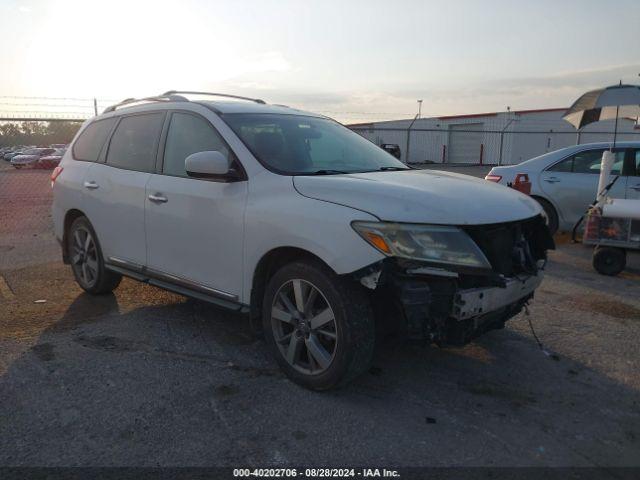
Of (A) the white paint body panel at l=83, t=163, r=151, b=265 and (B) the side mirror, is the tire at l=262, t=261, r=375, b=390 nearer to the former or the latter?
(B) the side mirror

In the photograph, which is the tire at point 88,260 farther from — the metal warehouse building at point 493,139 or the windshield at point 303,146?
the metal warehouse building at point 493,139

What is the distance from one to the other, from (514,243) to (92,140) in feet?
13.5

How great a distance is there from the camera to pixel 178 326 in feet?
14.9

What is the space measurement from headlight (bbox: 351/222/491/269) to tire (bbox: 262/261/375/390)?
13.0 inches

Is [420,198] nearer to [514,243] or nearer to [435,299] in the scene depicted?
[435,299]

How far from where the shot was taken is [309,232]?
3158mm

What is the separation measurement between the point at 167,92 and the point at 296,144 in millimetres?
1615

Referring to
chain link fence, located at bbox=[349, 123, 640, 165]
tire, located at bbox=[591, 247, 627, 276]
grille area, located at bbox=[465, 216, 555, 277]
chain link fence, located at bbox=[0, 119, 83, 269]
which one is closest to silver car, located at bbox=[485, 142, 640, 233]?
tire, located at bbox=[591, 247, 627, 276]

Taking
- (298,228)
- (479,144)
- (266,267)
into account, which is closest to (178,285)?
(266,267)

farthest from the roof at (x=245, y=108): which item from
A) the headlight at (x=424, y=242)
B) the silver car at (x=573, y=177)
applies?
the silver car at (x=573, y=177)

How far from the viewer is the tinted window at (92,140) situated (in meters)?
5.18

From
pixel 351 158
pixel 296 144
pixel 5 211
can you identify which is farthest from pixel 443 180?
pixel 5 211

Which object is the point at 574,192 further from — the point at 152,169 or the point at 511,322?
the point at 152,169

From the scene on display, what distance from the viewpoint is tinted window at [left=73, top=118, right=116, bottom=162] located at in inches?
204
